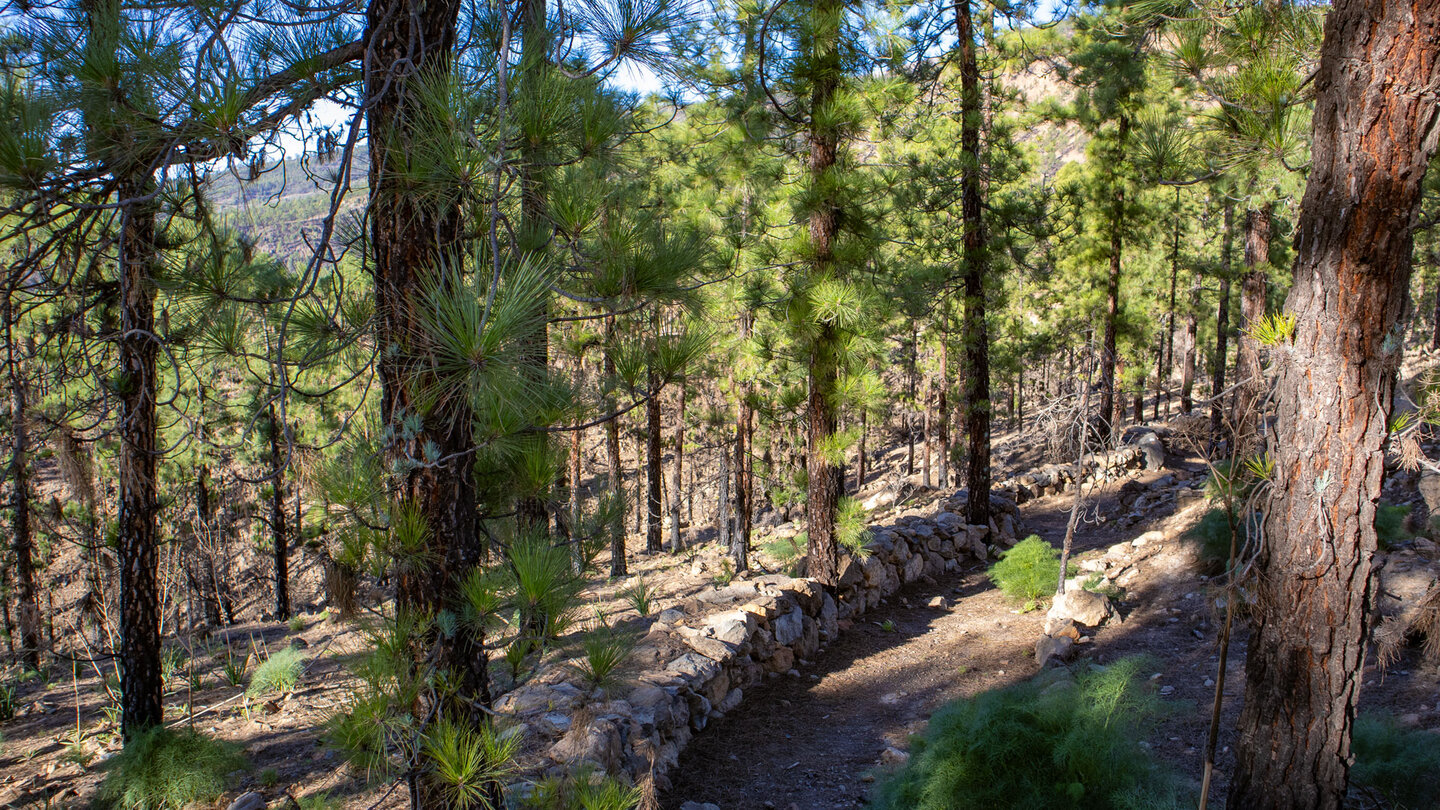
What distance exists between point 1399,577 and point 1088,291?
13.0 m

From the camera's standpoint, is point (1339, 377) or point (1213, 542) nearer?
point (1339, 377)

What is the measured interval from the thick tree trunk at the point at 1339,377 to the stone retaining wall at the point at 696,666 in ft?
9.01

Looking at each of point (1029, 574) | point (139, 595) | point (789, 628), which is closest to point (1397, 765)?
point (789, 628)

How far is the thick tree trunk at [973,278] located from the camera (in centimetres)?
962

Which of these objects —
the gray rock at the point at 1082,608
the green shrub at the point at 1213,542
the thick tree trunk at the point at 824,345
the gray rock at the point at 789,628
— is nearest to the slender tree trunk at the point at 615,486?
the gray rock at the point at 789,628

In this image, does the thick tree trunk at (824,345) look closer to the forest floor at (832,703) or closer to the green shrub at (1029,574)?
the forest floor at (832,703)

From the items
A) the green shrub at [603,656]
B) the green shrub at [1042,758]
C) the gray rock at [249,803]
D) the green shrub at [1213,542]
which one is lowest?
the gray rock at [249,803]

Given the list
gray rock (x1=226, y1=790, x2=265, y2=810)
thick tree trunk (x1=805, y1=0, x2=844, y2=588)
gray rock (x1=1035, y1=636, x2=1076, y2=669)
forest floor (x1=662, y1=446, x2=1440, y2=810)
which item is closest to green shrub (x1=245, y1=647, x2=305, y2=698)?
gray rock (x1=226, y1=790, x2=265, y2=810)

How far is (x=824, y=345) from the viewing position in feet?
23.7

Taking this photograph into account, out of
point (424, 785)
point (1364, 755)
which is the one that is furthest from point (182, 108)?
point (1364, 755)

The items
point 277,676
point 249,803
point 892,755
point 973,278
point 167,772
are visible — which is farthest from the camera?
point 973,278

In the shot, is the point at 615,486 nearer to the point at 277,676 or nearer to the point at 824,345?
the point at 824,345

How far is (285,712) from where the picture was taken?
19.7 ft

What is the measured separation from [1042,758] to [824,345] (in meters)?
4.48
